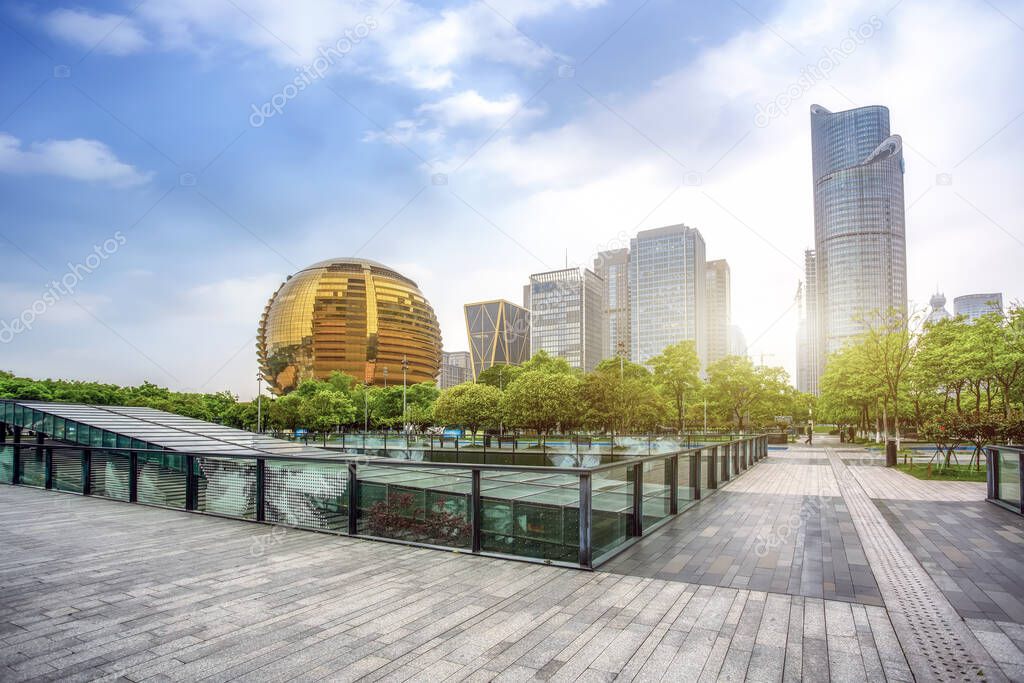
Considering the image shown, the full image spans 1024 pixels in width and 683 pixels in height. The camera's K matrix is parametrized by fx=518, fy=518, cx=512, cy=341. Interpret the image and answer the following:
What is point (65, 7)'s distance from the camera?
12.8 m

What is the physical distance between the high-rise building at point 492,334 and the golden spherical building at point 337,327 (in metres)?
24.8

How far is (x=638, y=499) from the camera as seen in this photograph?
24.3 feet

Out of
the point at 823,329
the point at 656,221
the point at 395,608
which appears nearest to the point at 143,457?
the point at 395,608

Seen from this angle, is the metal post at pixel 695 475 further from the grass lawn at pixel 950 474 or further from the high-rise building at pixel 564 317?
the high-rise building at pixel 564 317

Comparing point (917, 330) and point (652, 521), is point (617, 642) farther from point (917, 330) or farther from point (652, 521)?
point (917, 330)

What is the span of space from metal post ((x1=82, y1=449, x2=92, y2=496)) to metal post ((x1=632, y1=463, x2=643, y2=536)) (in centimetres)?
1104

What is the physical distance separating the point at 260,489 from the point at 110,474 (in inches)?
183

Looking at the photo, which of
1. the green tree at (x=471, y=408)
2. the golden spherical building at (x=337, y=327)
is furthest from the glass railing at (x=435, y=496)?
the golden spherical building at (x=337, y=327)

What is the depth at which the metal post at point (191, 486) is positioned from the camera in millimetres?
8844

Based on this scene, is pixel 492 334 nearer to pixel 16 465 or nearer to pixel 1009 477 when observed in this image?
pixel 16 465

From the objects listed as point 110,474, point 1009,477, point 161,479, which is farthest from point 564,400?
point 161,479

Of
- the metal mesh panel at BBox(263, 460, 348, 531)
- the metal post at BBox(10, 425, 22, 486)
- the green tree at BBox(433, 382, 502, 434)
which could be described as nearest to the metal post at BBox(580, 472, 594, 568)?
the metal mesh panel at BBox(263, 460, 348, 531)

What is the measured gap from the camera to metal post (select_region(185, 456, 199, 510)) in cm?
884

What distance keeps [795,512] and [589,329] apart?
592 feet
